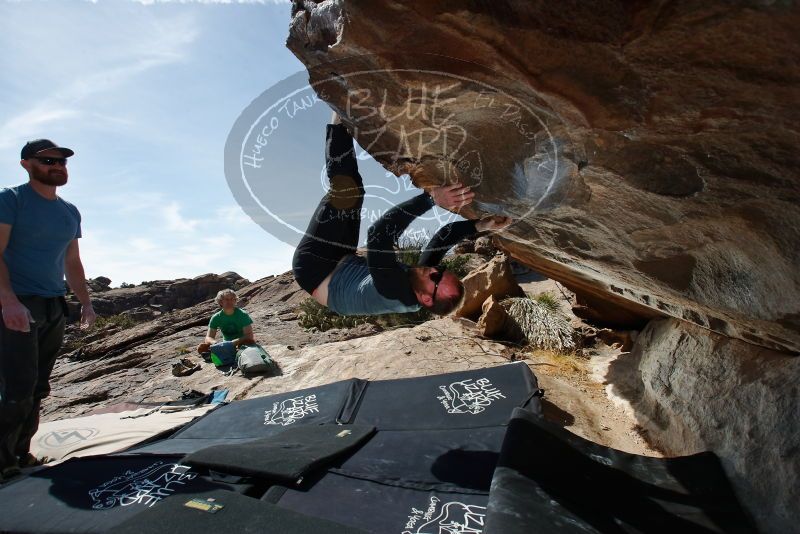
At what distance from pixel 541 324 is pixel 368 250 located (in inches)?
149

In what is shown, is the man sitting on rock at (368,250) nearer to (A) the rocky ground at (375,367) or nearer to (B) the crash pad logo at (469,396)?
(B) the crash pad logo at (469,396)

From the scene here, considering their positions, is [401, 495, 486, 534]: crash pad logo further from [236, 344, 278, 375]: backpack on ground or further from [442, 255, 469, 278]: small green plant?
[442, 255, 469, 278]: small green plant

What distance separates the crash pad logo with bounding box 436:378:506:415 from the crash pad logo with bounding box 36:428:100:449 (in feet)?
10.0

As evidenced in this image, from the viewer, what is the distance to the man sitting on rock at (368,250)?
259 cm

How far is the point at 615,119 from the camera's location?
4.77 feet

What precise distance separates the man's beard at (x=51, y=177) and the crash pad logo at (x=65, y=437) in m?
2.15

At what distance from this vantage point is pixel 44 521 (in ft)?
8.04

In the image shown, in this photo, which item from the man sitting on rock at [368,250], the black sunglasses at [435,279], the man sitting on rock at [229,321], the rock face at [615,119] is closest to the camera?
the rock face at [615,119]

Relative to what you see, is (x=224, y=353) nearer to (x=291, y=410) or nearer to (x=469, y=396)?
(x=291, y=410)

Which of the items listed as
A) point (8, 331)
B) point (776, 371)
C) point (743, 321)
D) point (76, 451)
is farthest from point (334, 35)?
point (76, 451)

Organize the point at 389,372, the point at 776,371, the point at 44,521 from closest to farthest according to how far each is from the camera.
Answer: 1. the point at 776,371
2. the point at 44,521
3. the point at 389,372

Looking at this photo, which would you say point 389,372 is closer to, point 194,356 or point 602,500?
point 602,500

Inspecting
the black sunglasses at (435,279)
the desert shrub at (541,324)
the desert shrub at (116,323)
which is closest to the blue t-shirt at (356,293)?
the black sunglasses at (435,279)

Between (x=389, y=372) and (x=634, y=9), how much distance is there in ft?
14.8
